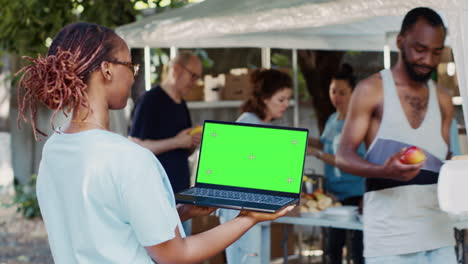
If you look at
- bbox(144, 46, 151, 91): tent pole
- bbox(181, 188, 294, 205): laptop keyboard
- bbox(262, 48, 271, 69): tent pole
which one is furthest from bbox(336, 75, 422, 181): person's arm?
bbox(262, 48, 271, 69): tent pole

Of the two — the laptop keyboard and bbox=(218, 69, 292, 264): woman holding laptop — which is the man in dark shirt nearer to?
bbox=(218, 69, 292, 264): woman holding laptop

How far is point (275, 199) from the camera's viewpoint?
2359mm

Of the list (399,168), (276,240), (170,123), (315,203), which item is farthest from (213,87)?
(399,168)

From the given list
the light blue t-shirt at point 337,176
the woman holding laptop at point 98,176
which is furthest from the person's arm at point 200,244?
the light blue t-shirt at point 337,176

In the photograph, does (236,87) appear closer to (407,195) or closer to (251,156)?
(407,195)

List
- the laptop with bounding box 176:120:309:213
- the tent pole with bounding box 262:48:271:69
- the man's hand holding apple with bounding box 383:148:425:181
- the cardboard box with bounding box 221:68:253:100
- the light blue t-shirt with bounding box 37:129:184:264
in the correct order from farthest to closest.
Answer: the tent pole with bounding box 262:48:271:69 < the cardboard box with bounding box 221:68:253:100 < the man's hand holding apple with bounding box 383:148:425:181 < the laptop with bounding box 176:120:309:213 < the light blue t-shirt with bounding box 37:129:184:264

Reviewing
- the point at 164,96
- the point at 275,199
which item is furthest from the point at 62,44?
the point at 164,96

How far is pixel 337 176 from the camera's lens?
18.3 ft

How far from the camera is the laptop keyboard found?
2.27 m

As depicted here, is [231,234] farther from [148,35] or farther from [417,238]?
[148,35]

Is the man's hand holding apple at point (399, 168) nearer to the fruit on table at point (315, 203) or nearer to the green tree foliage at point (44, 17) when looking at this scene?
the fruit on table at point (315, 203)

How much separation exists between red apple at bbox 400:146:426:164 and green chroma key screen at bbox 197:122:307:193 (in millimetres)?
534

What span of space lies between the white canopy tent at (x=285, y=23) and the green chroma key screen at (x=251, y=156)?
2.35 feet

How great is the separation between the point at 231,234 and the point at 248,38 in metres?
4.47
